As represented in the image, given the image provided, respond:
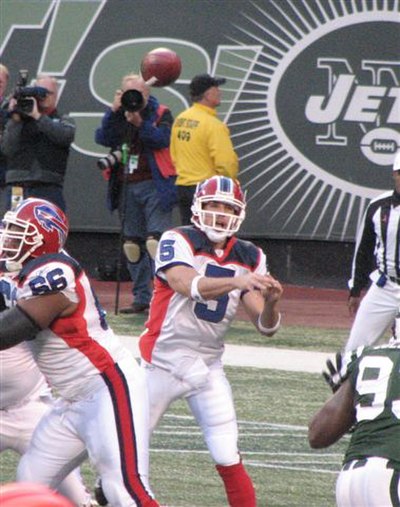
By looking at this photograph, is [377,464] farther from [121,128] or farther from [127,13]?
[127,13]

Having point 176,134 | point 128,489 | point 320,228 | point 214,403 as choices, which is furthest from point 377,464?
point 320,228

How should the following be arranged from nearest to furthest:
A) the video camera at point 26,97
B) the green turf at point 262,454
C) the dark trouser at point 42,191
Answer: the green turf at point 262,454
the video camera at point 26,97
the dark trouser at point 42,191

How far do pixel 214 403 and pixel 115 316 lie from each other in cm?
682

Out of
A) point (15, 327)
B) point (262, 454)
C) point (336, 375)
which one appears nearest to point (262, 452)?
point (262, 454)

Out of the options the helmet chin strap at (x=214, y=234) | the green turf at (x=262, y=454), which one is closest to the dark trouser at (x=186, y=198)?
the green turf at (x=262, y=454)

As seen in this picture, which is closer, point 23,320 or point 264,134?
point 23,320

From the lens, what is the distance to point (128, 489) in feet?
20.6

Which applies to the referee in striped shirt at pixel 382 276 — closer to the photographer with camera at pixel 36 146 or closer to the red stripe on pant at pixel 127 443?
the photographer with camera at pixel 36 146

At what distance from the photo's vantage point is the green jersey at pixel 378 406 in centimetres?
509

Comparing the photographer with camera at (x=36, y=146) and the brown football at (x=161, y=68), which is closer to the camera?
the photographer with camera at (x=36, y=146)

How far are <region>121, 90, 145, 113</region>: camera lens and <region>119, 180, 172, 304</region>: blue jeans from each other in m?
0.85

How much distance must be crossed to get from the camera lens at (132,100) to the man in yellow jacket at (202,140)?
49cm

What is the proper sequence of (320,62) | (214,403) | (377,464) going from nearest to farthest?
1. (377,464)
2. (214,403)
3. (320,62)

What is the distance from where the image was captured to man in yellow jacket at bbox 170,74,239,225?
45.5 feet
